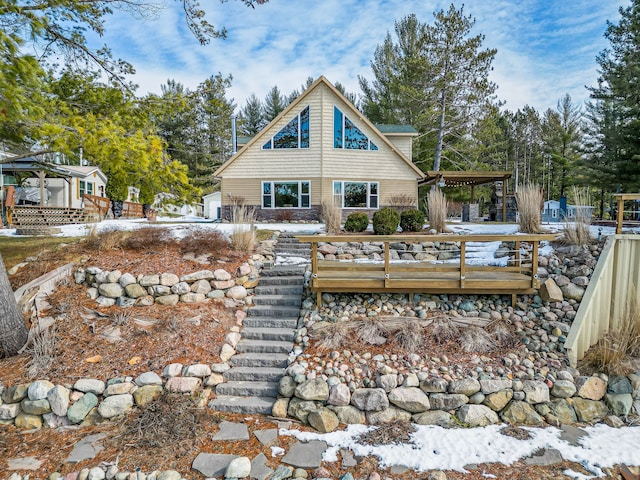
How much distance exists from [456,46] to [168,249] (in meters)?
19.3

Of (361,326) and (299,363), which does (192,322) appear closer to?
(299,363)

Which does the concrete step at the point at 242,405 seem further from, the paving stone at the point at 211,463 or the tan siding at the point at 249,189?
the tan siding at the point at 249,189

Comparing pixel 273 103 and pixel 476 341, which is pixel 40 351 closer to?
pixel 476 341

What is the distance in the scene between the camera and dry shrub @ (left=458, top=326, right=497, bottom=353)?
4.95 meters

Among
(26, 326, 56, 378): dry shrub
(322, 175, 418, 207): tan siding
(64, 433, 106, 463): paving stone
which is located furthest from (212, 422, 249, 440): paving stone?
(322, 175, 418, 207): tan siding

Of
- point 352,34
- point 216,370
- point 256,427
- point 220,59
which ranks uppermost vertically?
point 352,34

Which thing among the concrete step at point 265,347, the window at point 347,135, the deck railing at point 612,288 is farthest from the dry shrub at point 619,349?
the window at point 347,135

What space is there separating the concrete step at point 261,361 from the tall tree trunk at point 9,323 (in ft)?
9.88

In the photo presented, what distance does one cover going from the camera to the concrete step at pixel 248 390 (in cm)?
471

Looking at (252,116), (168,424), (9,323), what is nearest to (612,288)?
(168,424)

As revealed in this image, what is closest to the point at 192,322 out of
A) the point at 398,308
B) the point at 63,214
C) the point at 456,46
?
the point at 398,308

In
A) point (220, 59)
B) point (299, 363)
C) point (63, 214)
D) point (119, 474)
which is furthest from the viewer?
point (63, 214)

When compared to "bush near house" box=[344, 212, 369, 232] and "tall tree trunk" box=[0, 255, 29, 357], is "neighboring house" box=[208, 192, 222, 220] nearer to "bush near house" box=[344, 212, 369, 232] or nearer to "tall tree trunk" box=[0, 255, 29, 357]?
"bush near house" box=[344, 212, 369, 232]

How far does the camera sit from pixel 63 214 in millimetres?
13375
